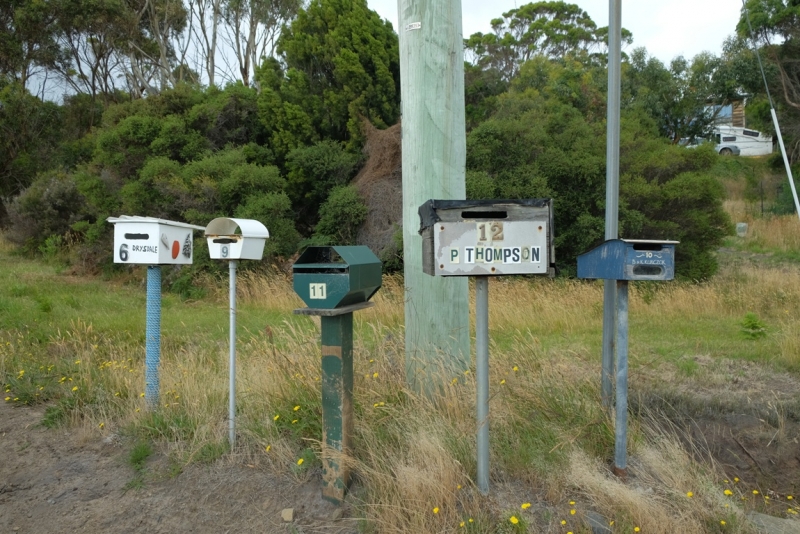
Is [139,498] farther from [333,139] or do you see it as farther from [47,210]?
[47,210]

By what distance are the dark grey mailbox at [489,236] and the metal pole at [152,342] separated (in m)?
2.69

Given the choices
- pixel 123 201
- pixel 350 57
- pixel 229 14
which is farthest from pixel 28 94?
pixel 350 57

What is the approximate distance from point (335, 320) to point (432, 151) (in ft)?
4.65

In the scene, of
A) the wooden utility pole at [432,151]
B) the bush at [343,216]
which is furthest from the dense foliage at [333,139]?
the wooden utility pole at [432,151]

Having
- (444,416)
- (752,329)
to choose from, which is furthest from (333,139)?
(444,416)

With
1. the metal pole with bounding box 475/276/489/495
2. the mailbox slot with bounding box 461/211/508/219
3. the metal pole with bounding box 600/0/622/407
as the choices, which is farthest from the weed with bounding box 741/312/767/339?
the mailbox slot with bounding box 461/211/508/219

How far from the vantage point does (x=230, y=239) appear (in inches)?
169

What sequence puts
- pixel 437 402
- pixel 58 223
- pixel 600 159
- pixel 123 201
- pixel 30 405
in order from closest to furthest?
pixel 437 402 → pixel 30 405 → pixel 600 159 → pixel 123 201 → pixel 58 223

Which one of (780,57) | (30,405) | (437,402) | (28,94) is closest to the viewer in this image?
(437,402)

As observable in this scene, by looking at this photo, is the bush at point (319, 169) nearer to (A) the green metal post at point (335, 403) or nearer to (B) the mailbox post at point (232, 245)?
(B) the mailbox post at point (232, 245)

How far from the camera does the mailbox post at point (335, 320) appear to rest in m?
3.38

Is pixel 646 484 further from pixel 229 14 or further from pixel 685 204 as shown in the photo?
pixel 229 14

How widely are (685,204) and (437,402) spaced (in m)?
10.1

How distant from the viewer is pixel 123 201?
15.3m
